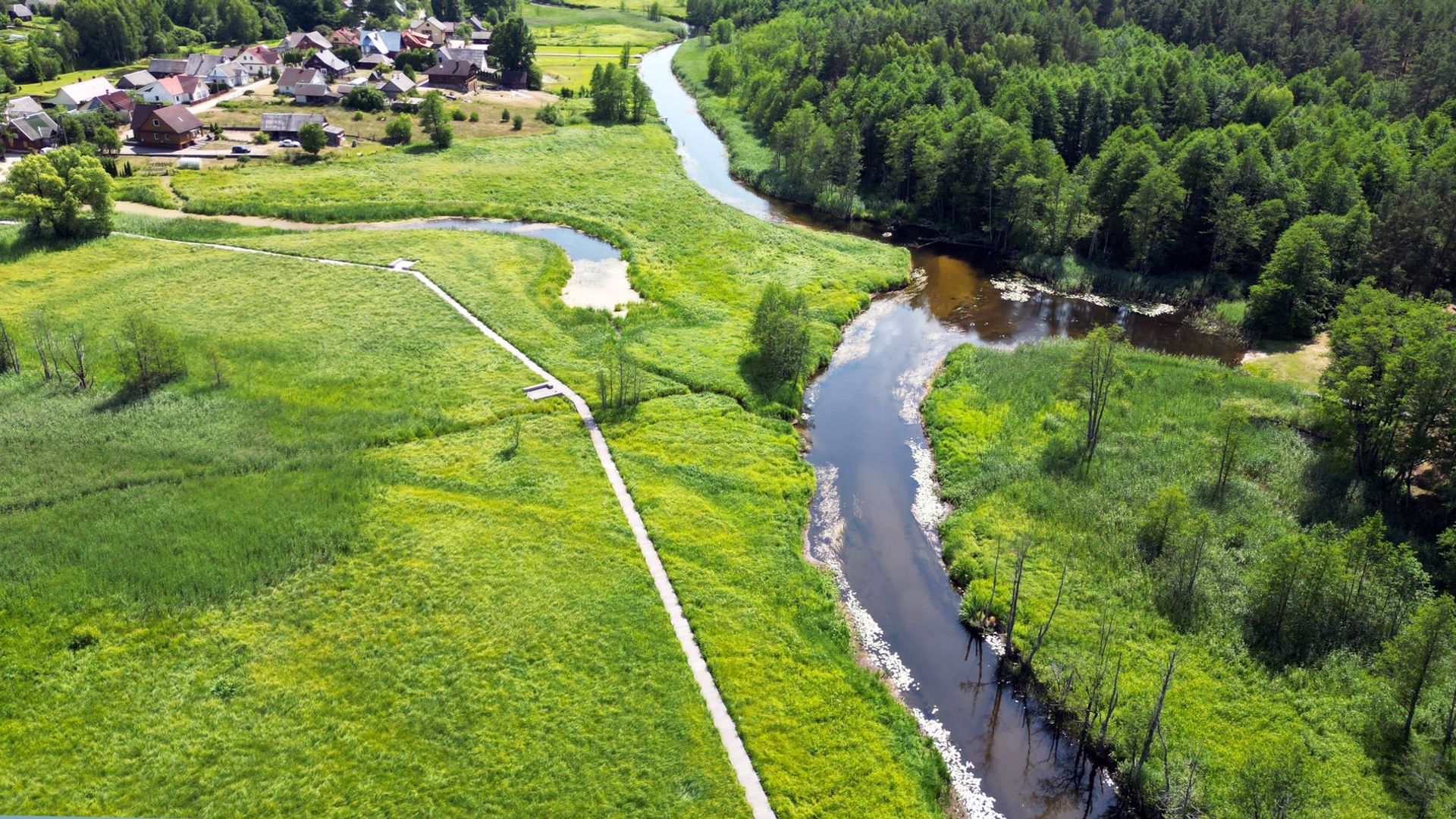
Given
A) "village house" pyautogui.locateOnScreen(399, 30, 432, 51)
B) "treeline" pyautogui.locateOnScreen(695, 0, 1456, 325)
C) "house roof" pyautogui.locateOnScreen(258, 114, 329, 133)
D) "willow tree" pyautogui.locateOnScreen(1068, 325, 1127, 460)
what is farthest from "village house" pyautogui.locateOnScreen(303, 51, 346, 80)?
"willow tree" pyautogui.locateOnScreen(1068, 325, 1127, 460)

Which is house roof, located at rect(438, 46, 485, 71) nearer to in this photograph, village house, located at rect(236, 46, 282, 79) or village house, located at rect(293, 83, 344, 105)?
village house, located at rect(293, 83, 344, 105)

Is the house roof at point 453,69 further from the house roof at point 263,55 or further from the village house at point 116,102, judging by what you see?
the village house at point 116,102

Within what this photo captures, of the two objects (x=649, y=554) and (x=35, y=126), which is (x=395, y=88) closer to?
(x=35, y=126)

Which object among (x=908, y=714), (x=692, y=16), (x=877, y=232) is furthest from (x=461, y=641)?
(x=692, y=16)

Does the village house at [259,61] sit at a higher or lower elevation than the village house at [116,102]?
higher

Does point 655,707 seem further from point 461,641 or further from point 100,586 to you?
point 100,586

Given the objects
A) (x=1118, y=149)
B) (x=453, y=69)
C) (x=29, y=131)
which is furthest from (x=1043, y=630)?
(x=453, y=69)

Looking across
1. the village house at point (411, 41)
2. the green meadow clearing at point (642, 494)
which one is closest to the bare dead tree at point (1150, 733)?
the green meadow clearing at point (642, 494)
